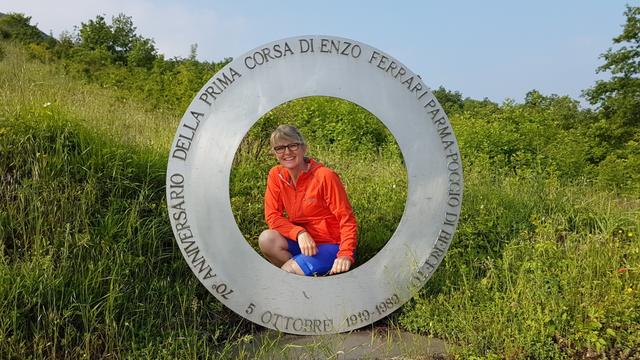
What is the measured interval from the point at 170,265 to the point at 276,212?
884 mm

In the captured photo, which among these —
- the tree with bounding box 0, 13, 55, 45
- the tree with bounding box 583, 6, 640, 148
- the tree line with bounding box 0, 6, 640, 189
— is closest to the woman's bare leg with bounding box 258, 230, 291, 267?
the tree line with bounding box 0, 6, 640, 189

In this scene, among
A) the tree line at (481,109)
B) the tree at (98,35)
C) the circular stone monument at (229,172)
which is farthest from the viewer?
the tree at (98,35)

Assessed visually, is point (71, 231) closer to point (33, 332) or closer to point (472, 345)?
point (33, 332)

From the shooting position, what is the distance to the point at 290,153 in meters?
3.93

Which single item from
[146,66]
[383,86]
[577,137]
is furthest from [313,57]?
[146,66]

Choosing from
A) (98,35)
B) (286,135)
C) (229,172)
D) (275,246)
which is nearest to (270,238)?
(275,246)

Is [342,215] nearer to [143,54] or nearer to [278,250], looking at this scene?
[278,250]

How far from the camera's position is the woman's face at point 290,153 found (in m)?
3.91

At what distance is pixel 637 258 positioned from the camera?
4305 millimetres

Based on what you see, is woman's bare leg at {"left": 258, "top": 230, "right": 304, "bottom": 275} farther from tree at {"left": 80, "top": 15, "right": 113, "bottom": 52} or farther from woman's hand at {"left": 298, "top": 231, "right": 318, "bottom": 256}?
tree at {"left": 80, "top": 15, "right": 113, "bottom": 52}

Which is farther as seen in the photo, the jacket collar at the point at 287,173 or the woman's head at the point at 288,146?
the jacket collar at the point at 287,173

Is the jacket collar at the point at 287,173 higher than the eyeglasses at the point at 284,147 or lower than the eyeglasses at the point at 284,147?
lower

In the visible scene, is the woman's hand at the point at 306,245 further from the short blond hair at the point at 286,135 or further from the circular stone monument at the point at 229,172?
the short blond hair at the point at 286,135

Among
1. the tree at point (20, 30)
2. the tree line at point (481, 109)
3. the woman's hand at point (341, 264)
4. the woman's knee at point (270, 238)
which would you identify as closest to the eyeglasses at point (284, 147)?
the woman's knee at point (270, 238)
